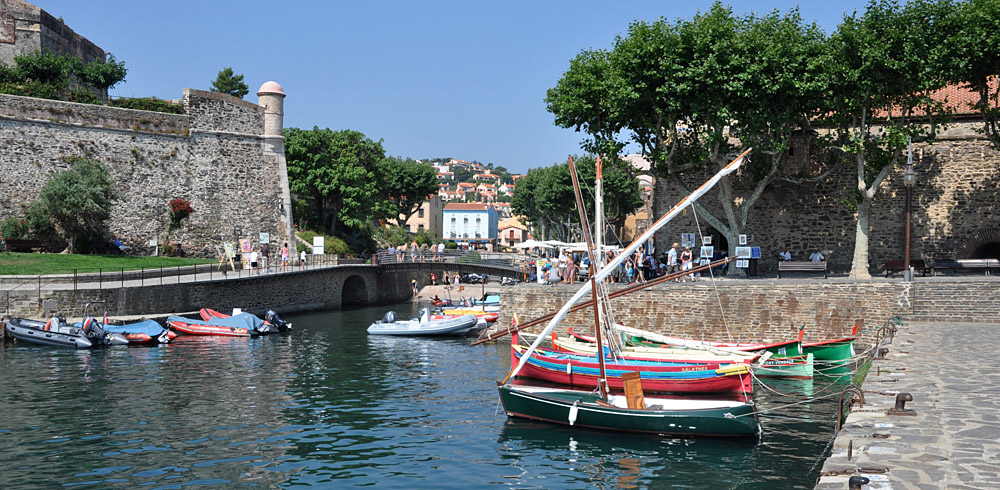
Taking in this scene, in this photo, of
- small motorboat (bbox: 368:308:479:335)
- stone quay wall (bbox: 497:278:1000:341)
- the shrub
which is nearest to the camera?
stone quay wall (bbox: 497:278:1000:341)

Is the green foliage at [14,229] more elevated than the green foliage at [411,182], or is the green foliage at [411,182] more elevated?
the green foliage at [411,182]

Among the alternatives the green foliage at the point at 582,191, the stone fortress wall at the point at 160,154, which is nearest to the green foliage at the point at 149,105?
the stone fortress wall at the point at 160,154

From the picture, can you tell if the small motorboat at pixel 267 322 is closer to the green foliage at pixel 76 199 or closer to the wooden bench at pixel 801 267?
the green foliage at pixel 76 199

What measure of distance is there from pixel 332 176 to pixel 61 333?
100 ft

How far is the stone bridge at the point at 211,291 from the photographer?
3106 centimetres

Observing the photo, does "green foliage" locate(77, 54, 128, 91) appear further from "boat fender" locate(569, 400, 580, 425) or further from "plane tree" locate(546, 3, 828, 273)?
"boat fender" locate(569, 400, 580, 425)

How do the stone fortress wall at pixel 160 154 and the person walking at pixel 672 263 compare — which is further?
the stone fortress wall at pixel 160 154

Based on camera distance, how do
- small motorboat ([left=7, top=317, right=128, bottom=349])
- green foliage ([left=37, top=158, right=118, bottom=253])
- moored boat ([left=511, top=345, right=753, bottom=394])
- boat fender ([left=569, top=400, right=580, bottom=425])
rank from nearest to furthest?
1. boat fender ([left=569, top=400, right=580, bottom=425])
2. moored boat ([left=511, top=345, right=753, bottom=394])
3. small motorboat ([left=7, top=317, right=128, bottom=349])
4. green foliage ([left=37, top=158, right=118, bottom=253])

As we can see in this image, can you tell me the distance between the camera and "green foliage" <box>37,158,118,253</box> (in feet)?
130

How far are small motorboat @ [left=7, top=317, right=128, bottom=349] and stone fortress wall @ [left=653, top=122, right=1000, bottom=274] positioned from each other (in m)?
24.9

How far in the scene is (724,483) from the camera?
1352 cm

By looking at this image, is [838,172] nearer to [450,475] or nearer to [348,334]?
[348,334]

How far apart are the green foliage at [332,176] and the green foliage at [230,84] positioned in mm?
15228

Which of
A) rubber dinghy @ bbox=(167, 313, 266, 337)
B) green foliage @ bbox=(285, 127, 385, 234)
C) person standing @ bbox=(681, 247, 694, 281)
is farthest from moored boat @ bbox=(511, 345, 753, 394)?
green foliage @ bbox=(285, 127, 385, 234)
